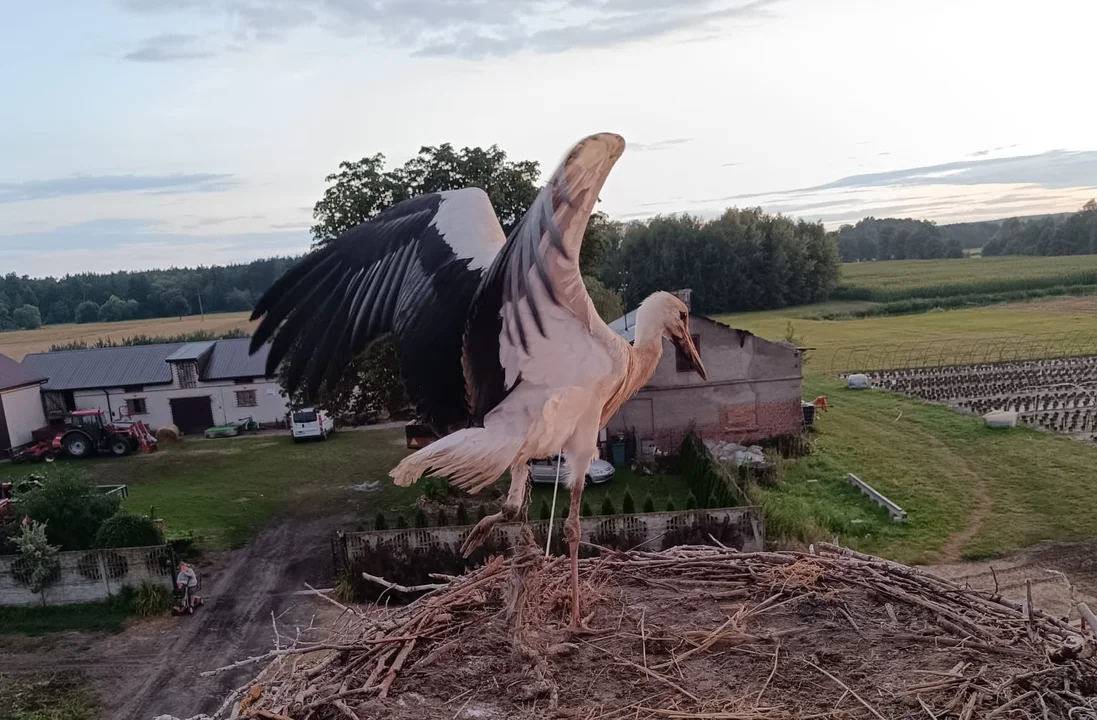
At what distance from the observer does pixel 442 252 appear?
13.7 ft

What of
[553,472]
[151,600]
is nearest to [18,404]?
[151,600]

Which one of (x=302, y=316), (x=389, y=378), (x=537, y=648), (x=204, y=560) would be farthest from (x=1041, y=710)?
(x=204, y=560)

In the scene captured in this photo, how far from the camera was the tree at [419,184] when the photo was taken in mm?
13562

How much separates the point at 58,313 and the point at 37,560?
63.0 metres

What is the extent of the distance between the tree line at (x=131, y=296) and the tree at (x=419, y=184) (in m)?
42.0

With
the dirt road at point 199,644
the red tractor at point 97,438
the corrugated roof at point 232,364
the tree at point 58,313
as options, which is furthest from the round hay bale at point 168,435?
the tree at point 58,313

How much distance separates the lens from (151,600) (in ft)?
34.6

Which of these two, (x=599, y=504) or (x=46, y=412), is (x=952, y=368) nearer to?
(x=599, y=504)


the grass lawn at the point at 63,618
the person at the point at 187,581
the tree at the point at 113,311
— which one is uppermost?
the tree at the point at 113,311

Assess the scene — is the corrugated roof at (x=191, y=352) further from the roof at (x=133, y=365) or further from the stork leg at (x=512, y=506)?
the stork leg at (x=512, y=506)

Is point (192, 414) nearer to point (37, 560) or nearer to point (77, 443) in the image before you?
point (77, 443)

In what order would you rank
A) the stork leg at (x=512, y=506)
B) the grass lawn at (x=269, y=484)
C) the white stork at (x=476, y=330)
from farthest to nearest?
1. the grass lawn at (x=269, y=484)
2. the stork leg at (x=512, y=506)
3. the white stork at (x=476, y=330)

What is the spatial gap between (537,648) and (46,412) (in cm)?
2462

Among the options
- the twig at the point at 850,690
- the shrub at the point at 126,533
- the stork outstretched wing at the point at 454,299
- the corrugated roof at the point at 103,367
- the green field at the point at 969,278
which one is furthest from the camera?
the green field at the point at 969,278
